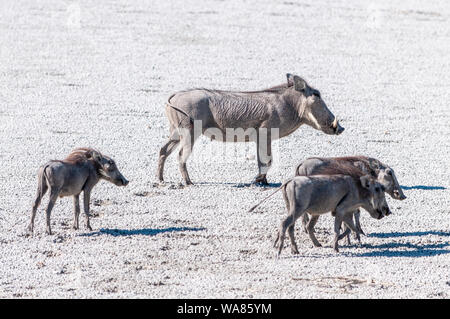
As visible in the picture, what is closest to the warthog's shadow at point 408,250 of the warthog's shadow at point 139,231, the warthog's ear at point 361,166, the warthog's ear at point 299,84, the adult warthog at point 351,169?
the adult warthog at point 351,169

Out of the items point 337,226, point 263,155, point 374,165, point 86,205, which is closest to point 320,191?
point 337,226

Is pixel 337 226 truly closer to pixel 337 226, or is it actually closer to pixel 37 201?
pixel 337 226

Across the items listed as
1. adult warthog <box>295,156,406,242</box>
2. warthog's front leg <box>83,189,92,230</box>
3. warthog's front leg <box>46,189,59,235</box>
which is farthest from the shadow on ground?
warthog's front leg <box>46,189,59,235</box>

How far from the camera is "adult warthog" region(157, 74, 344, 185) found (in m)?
11.1

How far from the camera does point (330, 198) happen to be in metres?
8.50

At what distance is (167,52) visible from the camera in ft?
61.6

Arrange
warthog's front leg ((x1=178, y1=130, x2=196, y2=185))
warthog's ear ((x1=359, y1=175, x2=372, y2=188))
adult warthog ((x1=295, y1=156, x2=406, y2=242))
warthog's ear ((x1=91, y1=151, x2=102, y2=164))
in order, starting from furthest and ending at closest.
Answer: warthog's front leg ((x1=178, y1=130, x2=196, y2=185))
warthog's ear ((x1=91, y1=151, x2=102, y2=164))
adult warthog ((x1=295, y1=156, x2=406, y2=242))
warthog's ear ((x1=359, y1=175, x2=372, y2=188))

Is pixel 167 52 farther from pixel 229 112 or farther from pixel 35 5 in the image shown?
pixel 229 112

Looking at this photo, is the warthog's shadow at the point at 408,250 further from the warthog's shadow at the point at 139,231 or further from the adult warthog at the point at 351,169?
the warthog's shadow at the point at 139,231

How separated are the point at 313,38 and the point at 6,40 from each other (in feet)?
21.1

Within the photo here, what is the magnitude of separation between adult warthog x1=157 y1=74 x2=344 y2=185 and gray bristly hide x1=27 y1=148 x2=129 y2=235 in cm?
183

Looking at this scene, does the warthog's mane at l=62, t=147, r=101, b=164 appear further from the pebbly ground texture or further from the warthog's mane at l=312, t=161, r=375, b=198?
the warthog's mane at l=312, t=161, r=375, b=198

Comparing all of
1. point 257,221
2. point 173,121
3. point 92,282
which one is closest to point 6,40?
point 173,121

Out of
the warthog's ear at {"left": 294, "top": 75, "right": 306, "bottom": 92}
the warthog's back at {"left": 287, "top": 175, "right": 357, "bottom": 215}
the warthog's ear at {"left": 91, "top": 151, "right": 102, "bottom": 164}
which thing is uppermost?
the warthog's ear at {"left": 294, "top": 75, "right": 306, "bottom": 92}
